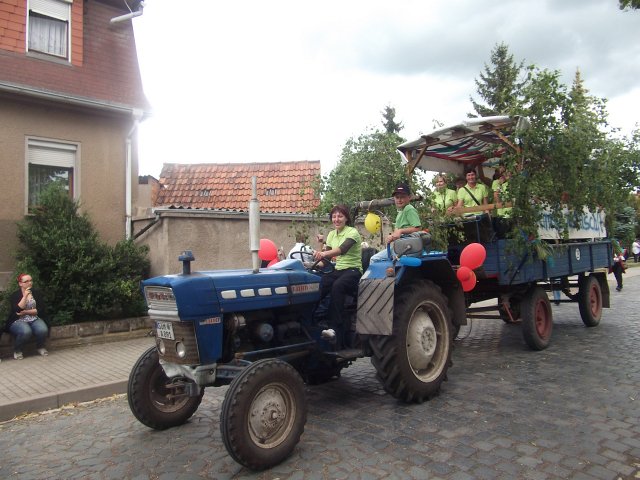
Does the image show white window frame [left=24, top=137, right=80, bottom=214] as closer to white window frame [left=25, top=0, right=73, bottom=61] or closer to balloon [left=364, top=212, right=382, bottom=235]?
white window frame [left=25, top=0, right=73, bottom=61]

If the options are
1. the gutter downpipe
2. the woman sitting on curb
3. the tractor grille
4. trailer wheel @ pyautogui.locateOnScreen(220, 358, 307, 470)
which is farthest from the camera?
the gutter downpipe

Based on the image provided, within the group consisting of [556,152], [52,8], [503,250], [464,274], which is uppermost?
[52,8]

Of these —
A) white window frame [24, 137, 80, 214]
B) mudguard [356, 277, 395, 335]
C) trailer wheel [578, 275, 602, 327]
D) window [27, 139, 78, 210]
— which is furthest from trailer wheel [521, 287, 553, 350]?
window [27, 139, 78, 210]

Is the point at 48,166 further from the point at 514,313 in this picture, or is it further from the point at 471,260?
the point at 514,313

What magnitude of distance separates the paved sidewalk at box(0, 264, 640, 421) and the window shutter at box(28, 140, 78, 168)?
370cm

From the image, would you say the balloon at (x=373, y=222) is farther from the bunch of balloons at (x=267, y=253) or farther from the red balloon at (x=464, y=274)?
the bunch of balloons at (x=267, y=253)

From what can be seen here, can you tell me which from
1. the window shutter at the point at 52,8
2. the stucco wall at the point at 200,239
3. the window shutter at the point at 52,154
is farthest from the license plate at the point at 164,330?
the window shutter at the point at 52,8

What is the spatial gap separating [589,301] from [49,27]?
11.0m

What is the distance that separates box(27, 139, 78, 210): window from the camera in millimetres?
9336

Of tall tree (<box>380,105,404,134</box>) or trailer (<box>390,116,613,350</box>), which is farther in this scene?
tall tree (<box>380,105,404,134</box>)

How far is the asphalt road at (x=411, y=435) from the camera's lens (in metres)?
3.37

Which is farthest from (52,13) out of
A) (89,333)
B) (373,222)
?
(373,222)

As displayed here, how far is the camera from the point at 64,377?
6219 mm

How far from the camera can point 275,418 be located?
11.5 ft
